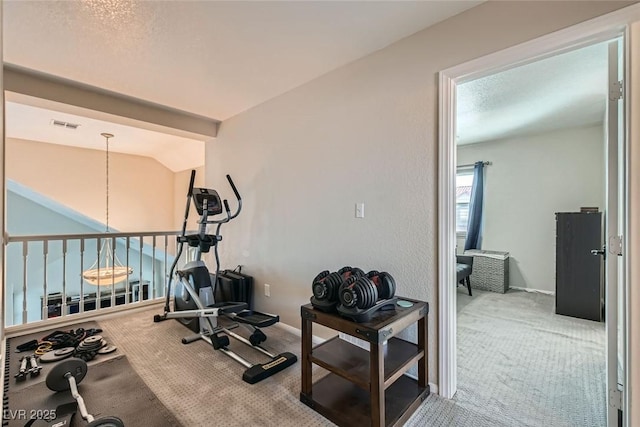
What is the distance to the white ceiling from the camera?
1.71 meters

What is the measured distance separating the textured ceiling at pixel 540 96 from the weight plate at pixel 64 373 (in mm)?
3601

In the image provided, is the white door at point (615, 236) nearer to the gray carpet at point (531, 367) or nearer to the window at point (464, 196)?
the gray carpet at point (531, 367)

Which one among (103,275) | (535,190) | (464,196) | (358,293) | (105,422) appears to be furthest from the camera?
(464,196)

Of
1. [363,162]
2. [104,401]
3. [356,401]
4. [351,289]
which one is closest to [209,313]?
[104,401]

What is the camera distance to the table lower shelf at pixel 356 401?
5.15 feet

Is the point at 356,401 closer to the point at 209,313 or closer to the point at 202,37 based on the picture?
the point at 209,313

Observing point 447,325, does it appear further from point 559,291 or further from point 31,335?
point 31,335

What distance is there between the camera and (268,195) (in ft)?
10.2

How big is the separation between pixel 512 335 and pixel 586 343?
576 millimetres

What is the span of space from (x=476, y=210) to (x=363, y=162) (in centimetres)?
339

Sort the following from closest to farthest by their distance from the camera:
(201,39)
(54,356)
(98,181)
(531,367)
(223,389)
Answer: (223,389)
(201,39)
(531,367)
(54,356)
(98,181)

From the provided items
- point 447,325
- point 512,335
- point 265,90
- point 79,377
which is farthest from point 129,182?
point 512,335

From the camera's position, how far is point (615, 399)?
55.0 inches

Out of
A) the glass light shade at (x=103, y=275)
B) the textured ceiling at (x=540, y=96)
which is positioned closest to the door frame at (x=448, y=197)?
the textured ceiling at (x=540, y=96)
